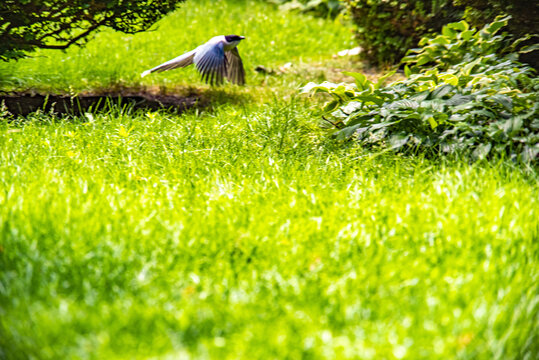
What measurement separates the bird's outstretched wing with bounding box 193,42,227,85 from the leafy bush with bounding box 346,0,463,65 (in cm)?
261

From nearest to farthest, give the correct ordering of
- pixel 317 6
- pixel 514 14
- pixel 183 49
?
pixel 514 14 → pixel 183 49 → pixel 317 6

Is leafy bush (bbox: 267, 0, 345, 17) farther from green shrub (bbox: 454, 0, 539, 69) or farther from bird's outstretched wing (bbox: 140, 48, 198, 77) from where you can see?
bird's outstretched wing (bbox: 140, 48, 198, 77)

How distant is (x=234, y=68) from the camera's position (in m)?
5.23

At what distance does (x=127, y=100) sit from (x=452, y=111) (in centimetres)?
297

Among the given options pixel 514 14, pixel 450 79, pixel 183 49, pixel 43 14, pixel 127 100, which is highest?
pixel 43 14

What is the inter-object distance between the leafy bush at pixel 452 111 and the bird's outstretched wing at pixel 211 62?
0.92 metres

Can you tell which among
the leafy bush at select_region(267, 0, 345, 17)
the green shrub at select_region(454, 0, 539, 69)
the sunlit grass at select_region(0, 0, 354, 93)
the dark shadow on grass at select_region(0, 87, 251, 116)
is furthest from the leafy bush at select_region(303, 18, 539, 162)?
the leafy bush at select_region(267, 0, 345, 17)

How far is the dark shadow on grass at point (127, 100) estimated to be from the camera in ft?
15.4

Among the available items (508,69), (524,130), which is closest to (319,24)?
(508,69)

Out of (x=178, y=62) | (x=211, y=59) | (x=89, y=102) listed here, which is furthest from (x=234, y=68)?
(x=89, y=102)

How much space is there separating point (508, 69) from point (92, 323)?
11.1ft

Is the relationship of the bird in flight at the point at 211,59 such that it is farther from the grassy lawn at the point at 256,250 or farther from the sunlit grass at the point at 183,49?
the grassy lawn at the point at 256,250

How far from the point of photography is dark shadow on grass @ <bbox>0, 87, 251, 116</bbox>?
185 inches

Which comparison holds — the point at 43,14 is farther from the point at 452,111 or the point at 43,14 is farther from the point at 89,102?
the point at 452,111
